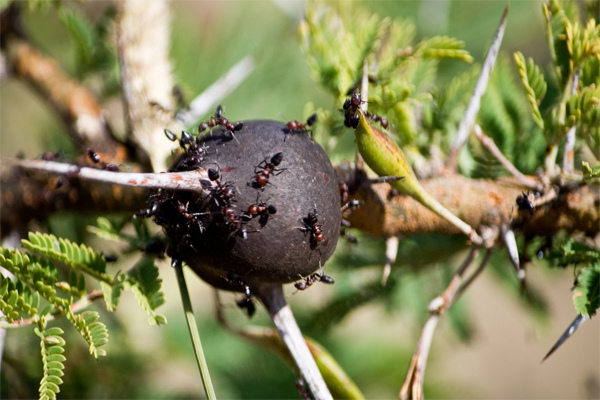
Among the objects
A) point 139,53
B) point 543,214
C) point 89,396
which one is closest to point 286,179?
point 543,214

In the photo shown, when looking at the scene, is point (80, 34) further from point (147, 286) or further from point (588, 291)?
point (588, 291)

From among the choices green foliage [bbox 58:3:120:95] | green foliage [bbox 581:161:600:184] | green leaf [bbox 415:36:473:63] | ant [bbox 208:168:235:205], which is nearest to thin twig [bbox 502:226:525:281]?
green foliage [bbox 581:161:600:184]

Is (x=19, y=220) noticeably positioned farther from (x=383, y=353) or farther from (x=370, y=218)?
(x=383, y=353)

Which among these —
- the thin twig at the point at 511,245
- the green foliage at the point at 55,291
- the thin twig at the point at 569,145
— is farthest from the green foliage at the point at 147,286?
the thin twig at the point at 569,145

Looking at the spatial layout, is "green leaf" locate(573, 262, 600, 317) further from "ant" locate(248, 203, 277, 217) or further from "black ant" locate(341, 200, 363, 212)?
"ant" locate(248, 203, 277, 217)

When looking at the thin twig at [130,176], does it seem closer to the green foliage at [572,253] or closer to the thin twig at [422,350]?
the thin twig at [422,350]

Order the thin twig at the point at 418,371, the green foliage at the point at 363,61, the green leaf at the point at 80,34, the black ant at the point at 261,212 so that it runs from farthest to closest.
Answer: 1. the green leaf at the point at 80,34
2. the green foliage at the point at 363,61
3. the thin twig at the point at 418,371
4. the black ant at the point at 261,212
